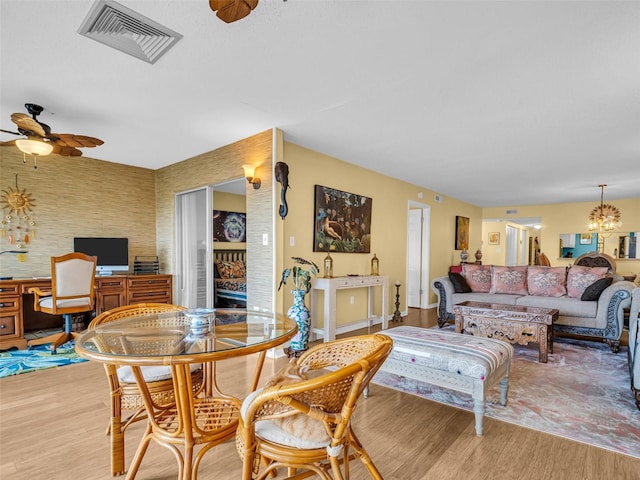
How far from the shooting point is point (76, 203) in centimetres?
483

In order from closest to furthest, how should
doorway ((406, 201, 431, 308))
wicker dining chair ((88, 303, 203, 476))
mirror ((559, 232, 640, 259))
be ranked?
wicker dining chair ((88, 303, 203, 476)), doorway ((406, 201, 431, 308)), mirror ((559, 232, 640, 259))

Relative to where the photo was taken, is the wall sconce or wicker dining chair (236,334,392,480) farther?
the wall sconce

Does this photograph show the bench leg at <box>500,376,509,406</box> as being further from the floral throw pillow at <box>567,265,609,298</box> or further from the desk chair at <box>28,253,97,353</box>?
the desk chair at <box>28,253,97,353</box>

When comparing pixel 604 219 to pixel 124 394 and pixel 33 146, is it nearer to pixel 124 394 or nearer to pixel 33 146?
pixel 124 394

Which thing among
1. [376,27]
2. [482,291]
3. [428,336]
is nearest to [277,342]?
[428,336]

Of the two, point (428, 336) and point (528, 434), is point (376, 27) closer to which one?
point (428, 336)

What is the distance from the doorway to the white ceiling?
257 centimetres

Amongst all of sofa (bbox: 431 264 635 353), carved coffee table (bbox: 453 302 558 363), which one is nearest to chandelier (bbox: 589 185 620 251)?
sofa (bbox: 431 264 635 353)

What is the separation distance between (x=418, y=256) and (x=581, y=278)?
9.13ft

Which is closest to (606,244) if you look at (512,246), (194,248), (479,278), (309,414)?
(512,246)

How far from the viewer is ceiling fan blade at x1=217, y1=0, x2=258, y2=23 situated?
1408 millimetres

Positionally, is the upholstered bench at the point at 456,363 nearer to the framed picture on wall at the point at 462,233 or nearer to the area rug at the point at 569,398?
the area rug at the point at 569,398

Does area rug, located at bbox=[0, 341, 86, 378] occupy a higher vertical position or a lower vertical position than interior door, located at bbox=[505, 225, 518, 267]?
lower

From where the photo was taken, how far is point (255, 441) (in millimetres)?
1211
